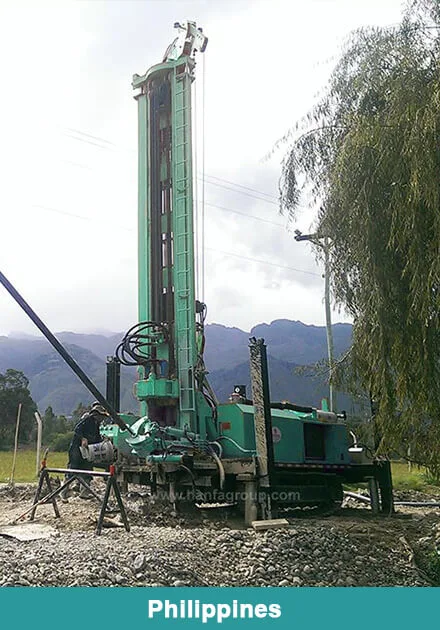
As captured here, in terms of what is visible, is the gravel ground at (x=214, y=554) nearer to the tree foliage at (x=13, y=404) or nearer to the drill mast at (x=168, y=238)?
A: the drill mast at (x=168, y=238)

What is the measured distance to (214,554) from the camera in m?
6.84

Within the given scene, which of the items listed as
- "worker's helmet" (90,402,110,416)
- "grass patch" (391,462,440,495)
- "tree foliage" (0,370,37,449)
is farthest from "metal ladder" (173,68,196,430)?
"tree foliage" (0,370,37,449)

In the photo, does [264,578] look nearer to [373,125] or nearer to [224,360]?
[373,125]

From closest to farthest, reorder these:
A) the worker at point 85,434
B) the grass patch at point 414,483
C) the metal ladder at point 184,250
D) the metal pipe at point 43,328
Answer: the metal pipe at point 43,328 < the metal ladder at point 184,250 < the worker at point 85,434 < the grass patch at point 414,483

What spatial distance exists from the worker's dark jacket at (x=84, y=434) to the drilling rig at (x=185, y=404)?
0.56 meters

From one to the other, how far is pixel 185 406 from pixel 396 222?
13.4 ft

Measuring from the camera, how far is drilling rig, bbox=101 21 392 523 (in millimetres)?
8773

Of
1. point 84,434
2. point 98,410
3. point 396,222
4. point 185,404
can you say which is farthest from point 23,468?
point 396,222

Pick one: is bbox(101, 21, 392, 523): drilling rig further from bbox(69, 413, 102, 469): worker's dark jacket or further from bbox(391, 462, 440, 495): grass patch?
bbox(391, 462, 440, 495): grass patch

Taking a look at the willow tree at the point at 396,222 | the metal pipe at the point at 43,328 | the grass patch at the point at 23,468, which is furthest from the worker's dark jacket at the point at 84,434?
the grass patch at the point at 23,468

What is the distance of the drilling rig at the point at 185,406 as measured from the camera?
8.77 meters

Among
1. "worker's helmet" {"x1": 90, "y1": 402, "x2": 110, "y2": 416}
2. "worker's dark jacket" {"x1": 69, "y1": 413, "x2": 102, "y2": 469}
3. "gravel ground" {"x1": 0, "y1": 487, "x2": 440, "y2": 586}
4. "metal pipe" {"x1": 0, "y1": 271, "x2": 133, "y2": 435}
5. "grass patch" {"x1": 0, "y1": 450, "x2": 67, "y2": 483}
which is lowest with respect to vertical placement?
"gravel ground" {"x1": 0, "y1": 487, "x2": 440, "y2": 586}

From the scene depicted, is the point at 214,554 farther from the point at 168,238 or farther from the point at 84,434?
the point at 168,238

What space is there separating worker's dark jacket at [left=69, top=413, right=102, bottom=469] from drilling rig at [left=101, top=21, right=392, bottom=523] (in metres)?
0.56
